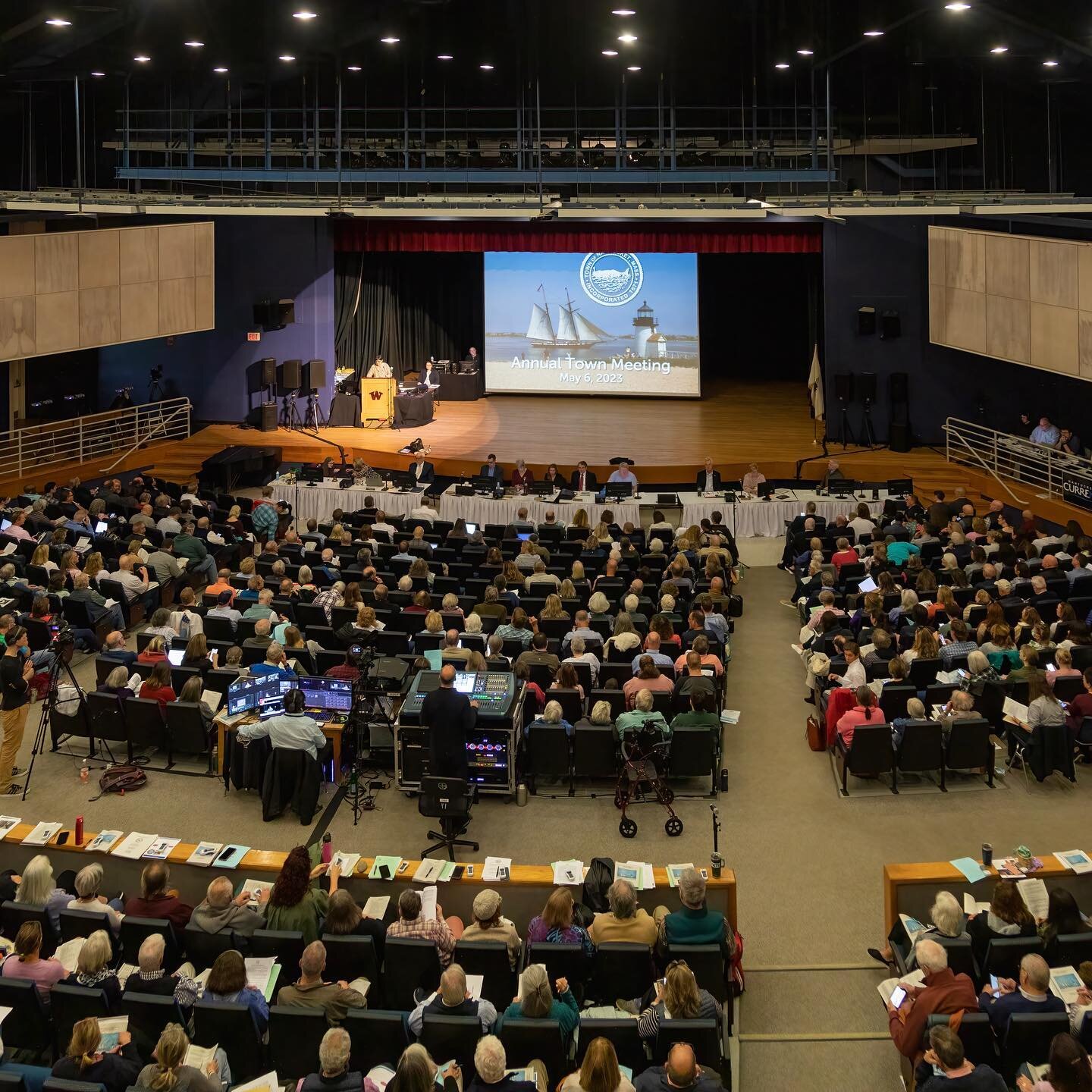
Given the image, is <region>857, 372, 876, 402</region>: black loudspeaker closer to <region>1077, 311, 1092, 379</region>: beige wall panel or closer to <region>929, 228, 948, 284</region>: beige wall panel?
<region>929, 228, 948, 284</region>: beige wall panel

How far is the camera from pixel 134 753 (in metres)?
11.3

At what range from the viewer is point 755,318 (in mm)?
29391

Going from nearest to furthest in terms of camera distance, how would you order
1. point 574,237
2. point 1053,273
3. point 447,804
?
point 447,804 → point 1053,273 → point 574,237

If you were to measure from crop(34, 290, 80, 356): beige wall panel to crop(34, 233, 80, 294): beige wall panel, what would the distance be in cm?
8

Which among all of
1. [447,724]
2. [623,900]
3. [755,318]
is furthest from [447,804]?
[755,318]

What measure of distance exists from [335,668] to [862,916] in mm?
4662

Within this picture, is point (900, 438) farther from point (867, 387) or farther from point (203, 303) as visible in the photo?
point (203, 303)

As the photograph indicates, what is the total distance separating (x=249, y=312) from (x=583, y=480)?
8.99m

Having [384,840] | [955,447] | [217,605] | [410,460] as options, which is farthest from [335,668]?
[955,447]

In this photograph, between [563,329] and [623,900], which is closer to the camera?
[623,900]

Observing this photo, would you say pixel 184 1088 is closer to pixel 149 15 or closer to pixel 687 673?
pixel 687 673

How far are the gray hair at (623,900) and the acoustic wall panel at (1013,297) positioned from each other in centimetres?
1287

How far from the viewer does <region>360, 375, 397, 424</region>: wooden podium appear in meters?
24.8

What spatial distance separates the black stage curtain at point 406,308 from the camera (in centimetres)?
2595
